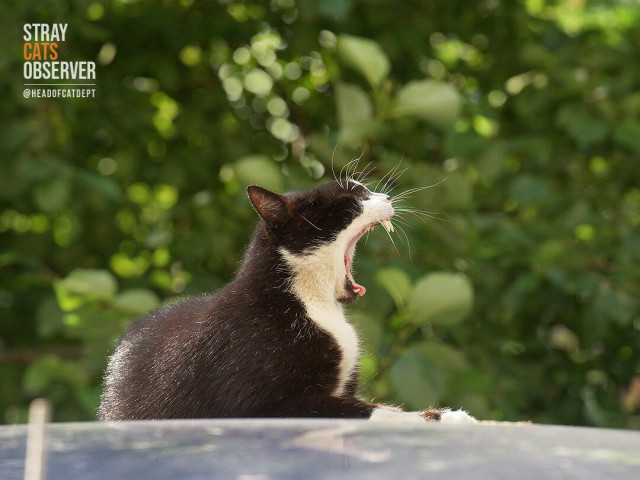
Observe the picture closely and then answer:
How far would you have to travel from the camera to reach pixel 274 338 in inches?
54.6

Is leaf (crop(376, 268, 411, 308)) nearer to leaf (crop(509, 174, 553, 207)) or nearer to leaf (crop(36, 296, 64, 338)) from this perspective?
leaf (crop(509, 174, 553, 207))

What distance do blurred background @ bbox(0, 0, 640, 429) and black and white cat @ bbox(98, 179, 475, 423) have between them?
0.93 metres

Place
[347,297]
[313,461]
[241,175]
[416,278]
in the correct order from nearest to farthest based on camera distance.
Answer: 1. [313,461]
2. [347,297]
3. [241,175]
4. [416,278]

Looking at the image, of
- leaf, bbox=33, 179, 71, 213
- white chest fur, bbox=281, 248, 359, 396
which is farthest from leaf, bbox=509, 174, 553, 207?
white chest fur, bbox=281, 248, 359, 396

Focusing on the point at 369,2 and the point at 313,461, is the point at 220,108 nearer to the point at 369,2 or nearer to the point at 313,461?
the point at 369,2

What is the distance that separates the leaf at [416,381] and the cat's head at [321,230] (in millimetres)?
627

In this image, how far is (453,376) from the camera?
2369 mm

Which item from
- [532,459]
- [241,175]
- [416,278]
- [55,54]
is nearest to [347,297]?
[532,459]

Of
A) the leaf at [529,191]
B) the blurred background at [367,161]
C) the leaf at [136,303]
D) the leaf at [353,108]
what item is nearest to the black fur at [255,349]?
the leaf at [136,303]

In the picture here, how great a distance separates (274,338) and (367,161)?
1141 millimetres

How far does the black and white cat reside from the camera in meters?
1.34

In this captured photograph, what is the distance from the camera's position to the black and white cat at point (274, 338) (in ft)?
4.38

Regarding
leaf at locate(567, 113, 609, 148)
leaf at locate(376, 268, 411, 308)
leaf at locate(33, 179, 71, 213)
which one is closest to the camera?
leaf at locate(376, 268, 411, 308)

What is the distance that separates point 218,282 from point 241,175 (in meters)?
0.65
